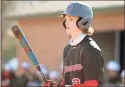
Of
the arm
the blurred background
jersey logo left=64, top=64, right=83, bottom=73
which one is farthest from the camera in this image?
the blurred background

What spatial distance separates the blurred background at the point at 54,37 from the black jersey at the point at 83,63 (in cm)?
604

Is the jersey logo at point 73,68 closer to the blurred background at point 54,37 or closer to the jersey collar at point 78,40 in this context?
the jersey collar at point 78,40

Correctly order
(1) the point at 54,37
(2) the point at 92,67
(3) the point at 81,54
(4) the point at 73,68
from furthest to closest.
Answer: (1) the point at 54,37, (4) the point at 73,68, (3) the point at 81,54, (2) the point at 92,67

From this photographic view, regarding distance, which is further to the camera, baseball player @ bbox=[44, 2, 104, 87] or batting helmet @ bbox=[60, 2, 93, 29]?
batting helmet @ bbox=[60, 2, 93, 29]

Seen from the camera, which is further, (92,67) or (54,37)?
(54,37)

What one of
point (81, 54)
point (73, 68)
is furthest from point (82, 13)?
point (73, 68)

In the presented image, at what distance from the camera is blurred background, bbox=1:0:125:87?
502 inches

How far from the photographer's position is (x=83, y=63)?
468 cm

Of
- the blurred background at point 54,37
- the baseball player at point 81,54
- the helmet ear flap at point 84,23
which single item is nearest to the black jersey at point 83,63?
the baseball player at point 81,54

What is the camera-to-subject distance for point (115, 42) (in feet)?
47.0

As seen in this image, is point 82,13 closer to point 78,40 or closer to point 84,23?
point 84,23

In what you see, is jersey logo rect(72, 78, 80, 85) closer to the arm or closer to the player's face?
the arm

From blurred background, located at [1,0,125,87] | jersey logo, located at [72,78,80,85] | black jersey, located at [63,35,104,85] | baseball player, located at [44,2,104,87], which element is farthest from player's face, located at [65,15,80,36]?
blurred background, located at [1,0,125,87]

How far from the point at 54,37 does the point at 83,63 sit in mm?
10908
